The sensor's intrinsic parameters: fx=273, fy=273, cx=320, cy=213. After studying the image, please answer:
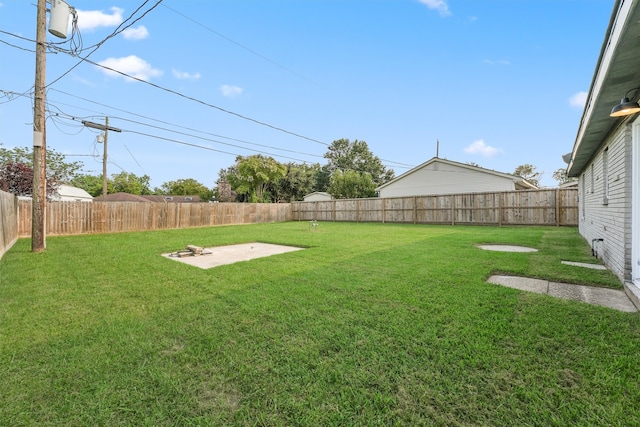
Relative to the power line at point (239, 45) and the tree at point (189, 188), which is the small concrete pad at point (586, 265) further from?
the tree at point (189, 188)

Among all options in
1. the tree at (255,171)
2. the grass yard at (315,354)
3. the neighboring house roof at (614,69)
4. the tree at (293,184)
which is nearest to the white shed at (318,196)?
the tree at (293,184)

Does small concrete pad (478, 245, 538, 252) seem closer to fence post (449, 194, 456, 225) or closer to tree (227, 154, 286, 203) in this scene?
fence post (449, 194, 456, 225)

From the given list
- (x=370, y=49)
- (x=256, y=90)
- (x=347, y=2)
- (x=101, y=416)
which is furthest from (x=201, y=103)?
(x=101, y=416)

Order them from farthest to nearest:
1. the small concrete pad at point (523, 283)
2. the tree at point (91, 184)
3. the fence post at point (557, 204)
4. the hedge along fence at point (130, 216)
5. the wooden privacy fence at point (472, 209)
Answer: the tree at point (91, 184), the wooden privacy fence at point (472, 209), the fence post at point (557, 204), the hedge along fence at point (130, 216), the small concrete pad at point (523, 283)

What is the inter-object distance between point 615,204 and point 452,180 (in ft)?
45.5

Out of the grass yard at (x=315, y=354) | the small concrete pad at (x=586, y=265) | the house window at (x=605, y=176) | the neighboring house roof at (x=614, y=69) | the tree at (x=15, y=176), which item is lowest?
the grass yard at (x=315, y=354)

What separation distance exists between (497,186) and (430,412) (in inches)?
685

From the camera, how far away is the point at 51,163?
22188mm

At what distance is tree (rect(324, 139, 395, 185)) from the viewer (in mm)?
37594

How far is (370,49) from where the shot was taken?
12.7 m

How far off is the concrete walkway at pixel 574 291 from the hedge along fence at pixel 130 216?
1380 cm

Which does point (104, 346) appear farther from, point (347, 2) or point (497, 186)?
point (497, 186)

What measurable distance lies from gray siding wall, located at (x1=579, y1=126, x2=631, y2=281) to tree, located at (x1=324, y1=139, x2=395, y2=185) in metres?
32.4

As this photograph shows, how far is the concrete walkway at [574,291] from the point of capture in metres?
2.88
